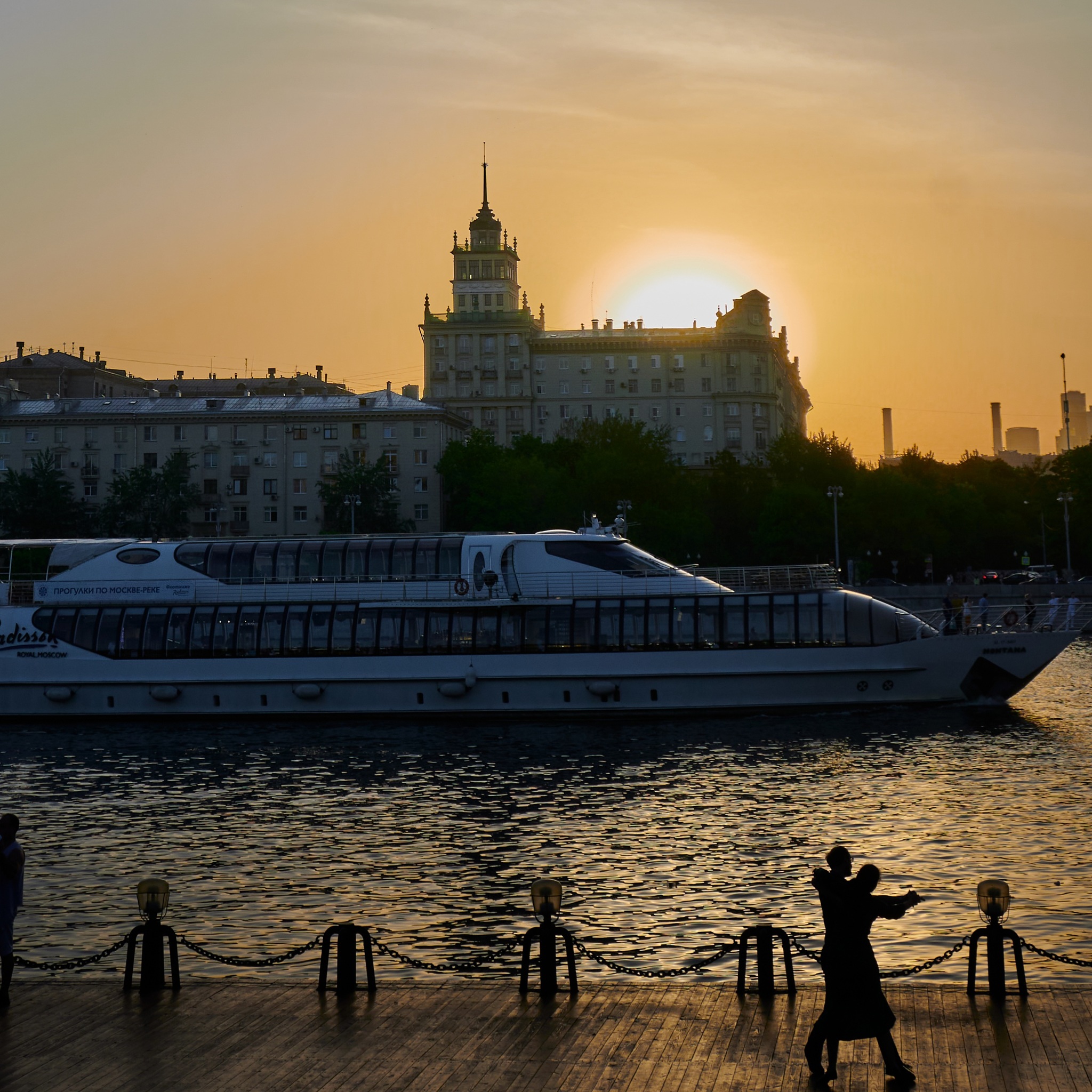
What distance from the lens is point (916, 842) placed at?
27.5 meters

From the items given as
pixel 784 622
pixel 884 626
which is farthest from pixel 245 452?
pixel 884 626

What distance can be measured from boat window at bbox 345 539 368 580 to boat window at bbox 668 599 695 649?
11.3m

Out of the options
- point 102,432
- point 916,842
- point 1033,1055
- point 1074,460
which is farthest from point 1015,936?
point 1074,460

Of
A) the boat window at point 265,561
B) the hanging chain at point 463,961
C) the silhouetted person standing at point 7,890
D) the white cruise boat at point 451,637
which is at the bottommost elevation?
the hanging chain at point 463,961

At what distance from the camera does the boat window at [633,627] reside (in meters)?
46.5

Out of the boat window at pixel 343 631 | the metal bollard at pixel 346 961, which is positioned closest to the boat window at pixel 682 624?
the boat window at pixel 343 631

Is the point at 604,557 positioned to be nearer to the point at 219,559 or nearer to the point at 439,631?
the point at 439,631

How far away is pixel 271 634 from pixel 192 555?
5213 millimetres

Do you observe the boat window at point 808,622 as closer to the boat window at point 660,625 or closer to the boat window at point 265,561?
the boat window at point 660,625

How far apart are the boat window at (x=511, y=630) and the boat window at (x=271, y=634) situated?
7.72 metres

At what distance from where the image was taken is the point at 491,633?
47.3 metres

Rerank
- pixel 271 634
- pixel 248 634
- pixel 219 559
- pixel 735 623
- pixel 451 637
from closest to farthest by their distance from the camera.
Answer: pixel 735 623 < pixel 451 637 < pixel 271 634 < pixel 248 634 < pixel 219 559

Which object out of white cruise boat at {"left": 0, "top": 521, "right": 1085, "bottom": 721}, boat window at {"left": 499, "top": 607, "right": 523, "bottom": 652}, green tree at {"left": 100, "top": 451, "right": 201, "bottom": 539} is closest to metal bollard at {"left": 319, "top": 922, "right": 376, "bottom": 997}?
white cruise boat at {"left": 0, "top": 521, "right": 1085, "bottom": 721}

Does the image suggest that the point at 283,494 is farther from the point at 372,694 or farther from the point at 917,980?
the point at 917,980
